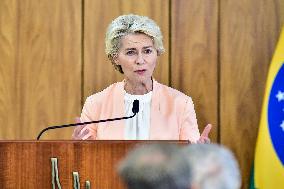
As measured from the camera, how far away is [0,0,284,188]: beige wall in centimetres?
333

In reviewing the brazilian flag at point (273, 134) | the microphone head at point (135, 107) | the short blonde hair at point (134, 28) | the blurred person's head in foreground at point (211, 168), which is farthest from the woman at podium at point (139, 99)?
the blurred person's head in foreground at point (211, 168)

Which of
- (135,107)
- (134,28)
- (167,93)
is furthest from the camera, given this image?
(167,93)

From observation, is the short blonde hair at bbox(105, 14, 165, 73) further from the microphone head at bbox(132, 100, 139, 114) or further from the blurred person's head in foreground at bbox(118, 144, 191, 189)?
the blurred person's head in foreground at bbox(118, 144, 191, 189)

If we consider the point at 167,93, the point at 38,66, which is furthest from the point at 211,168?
the point at 38,66

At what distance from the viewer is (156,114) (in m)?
2.74

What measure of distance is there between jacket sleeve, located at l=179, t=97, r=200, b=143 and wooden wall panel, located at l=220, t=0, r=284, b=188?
0.63 metres

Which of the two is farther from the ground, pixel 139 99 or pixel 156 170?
pixel 139 99

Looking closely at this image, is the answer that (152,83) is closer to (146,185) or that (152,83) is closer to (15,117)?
(15,117)

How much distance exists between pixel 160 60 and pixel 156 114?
2.18 feet

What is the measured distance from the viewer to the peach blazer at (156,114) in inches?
105

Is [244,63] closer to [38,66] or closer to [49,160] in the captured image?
[38,66]

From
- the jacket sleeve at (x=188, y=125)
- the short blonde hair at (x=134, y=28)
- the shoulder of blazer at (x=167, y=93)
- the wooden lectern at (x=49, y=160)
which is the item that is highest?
the short blonde hair at (x=134, y=28)

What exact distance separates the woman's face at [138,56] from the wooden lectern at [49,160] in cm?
93

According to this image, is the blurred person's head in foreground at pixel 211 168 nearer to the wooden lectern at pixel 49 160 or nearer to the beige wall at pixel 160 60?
the wooden lectern at pixel 49 160
